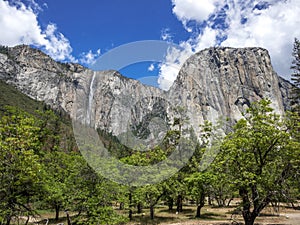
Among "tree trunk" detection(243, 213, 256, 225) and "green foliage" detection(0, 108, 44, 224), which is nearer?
"green foliage" detection(0, 108, 44, 224)

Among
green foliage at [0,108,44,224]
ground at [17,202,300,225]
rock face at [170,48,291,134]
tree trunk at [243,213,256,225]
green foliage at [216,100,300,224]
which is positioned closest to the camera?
green foliage at [0,108,44,224]

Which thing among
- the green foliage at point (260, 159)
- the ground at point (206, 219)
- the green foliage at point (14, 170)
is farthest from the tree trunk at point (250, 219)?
the green foliage at point (14, 170)

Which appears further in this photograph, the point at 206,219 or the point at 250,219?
the point at 206,219

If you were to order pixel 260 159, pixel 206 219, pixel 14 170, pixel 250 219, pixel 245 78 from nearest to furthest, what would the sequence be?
pixel 14 170, pixel 250 219, pixel 260 159, pixel 206 219, pixel 245 78

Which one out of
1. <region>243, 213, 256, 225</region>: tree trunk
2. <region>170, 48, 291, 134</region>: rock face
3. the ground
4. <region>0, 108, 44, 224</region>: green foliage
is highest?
<region>170, 48, 291, 134</region>: rock face

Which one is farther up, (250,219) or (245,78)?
(245,78)

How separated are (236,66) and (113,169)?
15224 cm

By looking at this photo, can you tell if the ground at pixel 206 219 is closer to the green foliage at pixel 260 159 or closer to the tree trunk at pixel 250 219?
the tree trunk at pixel 250 219

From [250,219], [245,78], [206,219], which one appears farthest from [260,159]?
[245,78]

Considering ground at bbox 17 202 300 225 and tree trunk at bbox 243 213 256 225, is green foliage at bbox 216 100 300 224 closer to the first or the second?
tree trunk at bbox 243 213 256 225

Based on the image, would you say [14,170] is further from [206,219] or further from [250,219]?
[206,219]

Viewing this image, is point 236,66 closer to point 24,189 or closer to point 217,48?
point 217,48

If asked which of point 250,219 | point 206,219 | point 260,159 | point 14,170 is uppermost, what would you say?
point 260,159

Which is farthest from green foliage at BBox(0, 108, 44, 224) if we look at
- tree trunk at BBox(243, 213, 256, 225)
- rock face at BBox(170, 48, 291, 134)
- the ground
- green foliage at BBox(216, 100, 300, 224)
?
rock face at BBox(170, 48, 291, 134)
